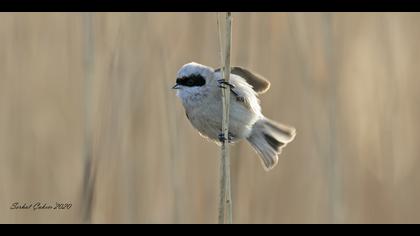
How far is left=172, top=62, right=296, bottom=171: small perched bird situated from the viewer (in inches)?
93.6

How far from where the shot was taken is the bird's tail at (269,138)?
264 centimetres

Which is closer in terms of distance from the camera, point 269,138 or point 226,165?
point 226,165

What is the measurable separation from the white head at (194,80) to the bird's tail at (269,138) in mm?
432

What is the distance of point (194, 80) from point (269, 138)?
A: 51 cm

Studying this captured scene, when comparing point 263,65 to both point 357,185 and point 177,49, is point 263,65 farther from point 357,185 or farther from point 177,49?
point 357,185

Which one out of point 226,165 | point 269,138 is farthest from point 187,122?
point 226,165

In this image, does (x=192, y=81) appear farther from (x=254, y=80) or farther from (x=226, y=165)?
(x=226, y=165)

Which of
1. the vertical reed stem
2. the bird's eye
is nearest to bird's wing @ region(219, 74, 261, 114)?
the bird's eye

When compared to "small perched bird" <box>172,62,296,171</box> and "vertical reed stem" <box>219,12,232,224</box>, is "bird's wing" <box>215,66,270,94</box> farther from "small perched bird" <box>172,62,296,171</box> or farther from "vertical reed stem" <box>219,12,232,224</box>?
"vertical reed stem" <box>219,12,232,224</box>

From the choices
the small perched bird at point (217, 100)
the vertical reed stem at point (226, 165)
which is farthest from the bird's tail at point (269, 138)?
the vertical reed stem at point (226, 165)

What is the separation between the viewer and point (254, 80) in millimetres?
2521

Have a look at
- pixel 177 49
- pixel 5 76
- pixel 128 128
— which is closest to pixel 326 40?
pixel 177 49

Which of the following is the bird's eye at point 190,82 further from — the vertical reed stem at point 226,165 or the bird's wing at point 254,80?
the vertical reed stem at point 226,165
